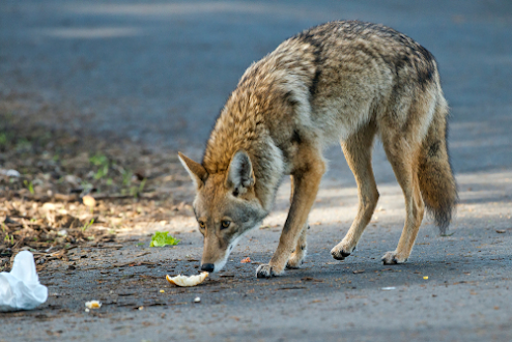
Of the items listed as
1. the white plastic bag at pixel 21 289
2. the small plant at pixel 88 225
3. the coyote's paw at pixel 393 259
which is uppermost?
the white plastic bag at pixel 21 289

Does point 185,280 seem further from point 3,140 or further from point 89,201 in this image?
point 3,140

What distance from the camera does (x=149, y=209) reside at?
8.32m

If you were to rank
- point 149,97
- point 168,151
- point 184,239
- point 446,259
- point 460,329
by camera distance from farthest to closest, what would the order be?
point 149,97
point 168,151
point 184,239
point 446,259
point 460,329

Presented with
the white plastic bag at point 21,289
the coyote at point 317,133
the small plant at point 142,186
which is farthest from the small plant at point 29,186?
the white plastic bag at point 21,289

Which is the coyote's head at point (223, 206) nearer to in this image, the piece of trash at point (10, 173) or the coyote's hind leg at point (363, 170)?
the coyote's hind leg at point (363, 170)

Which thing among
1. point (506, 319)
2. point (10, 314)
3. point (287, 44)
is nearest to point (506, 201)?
point (287, 44)

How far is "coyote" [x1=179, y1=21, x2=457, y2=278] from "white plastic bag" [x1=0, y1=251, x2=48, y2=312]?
4.30 feet

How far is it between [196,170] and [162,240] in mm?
1572

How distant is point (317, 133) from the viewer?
18.7 ft

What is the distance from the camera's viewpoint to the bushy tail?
626 cm

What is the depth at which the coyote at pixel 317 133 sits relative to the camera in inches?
209

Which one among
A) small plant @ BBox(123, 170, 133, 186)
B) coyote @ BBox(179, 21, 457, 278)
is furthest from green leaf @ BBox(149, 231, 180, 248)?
small plant @ BBox(123, 170, 133, 186)

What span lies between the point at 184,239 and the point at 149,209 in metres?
1.52

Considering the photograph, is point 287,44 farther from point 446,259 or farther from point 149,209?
point 149,209
